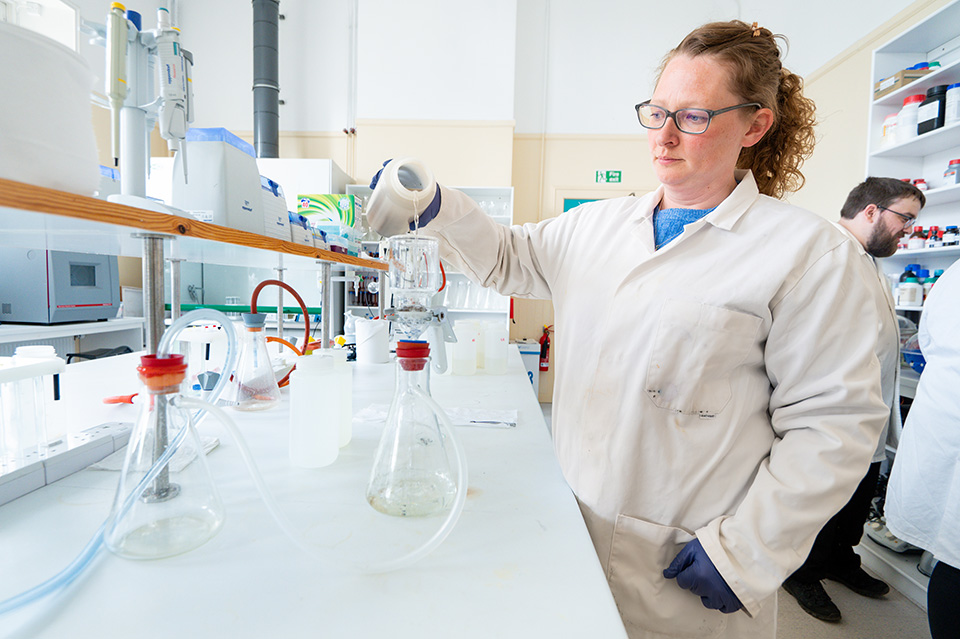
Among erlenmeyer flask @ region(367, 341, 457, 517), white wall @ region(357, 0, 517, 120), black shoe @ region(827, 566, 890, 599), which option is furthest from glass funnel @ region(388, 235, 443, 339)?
white wall @ region(357, 0, 517, 120)

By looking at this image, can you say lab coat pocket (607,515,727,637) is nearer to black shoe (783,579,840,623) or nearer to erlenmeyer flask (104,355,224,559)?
erlenmeyer flask (104,355,224,559)

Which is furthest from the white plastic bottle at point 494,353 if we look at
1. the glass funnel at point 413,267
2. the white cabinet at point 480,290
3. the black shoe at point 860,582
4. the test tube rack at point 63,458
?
the white cabinet at point 480,290

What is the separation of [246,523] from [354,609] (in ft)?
0.86

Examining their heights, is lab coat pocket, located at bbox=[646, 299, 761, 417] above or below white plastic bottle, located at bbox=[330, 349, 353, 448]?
above

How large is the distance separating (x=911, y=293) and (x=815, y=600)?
1.59 metres

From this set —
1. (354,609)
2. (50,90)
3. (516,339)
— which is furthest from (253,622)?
(516,339)

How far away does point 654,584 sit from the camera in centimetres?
88

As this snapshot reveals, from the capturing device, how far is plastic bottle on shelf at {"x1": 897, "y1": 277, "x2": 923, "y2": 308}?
2.29 metres

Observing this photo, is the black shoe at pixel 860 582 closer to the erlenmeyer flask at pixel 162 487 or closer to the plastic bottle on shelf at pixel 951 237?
the plastic bottle on shelf at pixel 951 237

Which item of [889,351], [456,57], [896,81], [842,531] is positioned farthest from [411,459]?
[456,57]

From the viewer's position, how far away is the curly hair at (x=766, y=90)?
33.7 inches

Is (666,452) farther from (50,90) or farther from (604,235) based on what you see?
(50,90)

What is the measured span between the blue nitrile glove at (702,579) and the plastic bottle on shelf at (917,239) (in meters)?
2.46

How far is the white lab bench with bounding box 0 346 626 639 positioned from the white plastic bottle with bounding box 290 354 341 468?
31 mm
